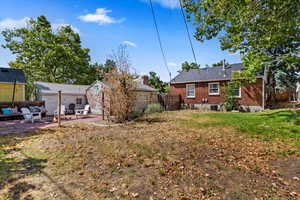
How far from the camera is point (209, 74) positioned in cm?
1839

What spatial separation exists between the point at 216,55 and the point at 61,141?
1262cm

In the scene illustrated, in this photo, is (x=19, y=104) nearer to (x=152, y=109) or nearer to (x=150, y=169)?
(x=152, y=109)

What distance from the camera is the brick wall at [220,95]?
49.4ft

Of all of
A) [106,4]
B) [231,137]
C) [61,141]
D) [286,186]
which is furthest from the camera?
[106,4]

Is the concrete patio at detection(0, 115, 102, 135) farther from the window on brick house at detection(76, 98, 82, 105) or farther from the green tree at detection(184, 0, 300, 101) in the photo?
the green tree at detection(184, 0, 300, 101)

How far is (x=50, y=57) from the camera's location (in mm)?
25344

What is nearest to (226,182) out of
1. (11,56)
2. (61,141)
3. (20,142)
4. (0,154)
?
(61,141)

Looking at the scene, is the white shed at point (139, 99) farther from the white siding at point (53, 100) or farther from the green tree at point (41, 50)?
the green tree at point (41, 50)

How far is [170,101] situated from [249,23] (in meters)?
11.9

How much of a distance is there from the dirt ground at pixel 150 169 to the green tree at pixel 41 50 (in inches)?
935

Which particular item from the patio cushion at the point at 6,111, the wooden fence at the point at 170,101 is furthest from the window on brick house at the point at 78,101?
the wooden fence at the point at 170,101

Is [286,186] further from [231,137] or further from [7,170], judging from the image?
[7,170]

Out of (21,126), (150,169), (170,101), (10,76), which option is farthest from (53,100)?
(150,169)

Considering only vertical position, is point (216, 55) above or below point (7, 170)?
above
